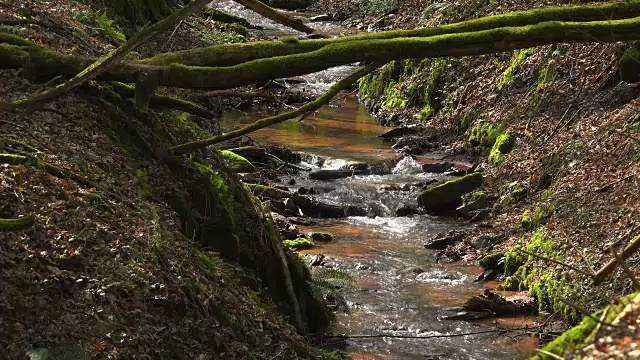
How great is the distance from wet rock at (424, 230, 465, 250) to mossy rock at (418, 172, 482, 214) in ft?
4.64

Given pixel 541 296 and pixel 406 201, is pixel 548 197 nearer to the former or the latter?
pixel 541 296

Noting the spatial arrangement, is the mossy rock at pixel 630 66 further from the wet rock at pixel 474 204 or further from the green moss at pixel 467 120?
the green moss at pixel 467 120

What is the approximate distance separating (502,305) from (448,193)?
451 centimetres

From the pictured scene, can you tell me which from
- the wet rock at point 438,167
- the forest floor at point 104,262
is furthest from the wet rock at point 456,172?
the forest floor at point 104,262

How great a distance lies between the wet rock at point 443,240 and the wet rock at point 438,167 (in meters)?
3.41

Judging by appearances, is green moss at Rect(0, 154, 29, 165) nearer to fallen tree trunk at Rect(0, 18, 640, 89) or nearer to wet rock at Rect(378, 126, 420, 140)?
fallen tree trunk at Rect(0, 18, 640, 89)

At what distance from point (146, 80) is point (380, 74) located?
16.2 m

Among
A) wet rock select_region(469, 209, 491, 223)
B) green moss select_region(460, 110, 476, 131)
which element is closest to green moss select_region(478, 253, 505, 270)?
wet rock select_region(469, 209, 491, 223)

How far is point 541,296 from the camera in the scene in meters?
10.9

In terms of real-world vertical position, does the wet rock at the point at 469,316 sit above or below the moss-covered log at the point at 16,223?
below

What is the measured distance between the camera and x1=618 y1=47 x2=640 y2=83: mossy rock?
14.2 metres

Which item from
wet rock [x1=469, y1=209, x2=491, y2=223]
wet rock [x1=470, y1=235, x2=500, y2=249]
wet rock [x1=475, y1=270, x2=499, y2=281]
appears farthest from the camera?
wet rock [x1=469, y1=209, x2=491, y2=223]

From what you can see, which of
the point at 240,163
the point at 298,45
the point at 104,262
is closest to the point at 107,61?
the point at 104,262

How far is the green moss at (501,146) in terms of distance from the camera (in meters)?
15.9
